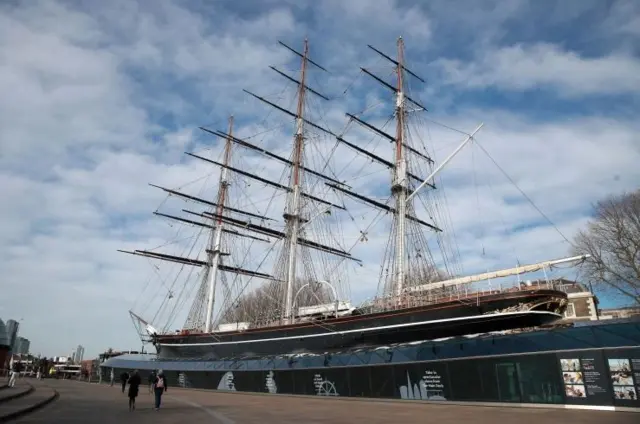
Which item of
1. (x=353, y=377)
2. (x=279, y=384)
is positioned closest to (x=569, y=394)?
(x=353, y=377)

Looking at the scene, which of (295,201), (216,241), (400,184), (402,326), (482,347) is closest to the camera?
(482,347)

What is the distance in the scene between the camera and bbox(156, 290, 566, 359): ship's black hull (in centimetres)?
1897

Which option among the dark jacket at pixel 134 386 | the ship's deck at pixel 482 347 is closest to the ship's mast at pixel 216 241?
the ship's deck at pixel 482 347

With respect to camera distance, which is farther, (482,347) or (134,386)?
(482,347)

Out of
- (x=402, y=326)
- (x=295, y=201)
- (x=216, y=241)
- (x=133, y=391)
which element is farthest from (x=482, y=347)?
(x=216, y=241)

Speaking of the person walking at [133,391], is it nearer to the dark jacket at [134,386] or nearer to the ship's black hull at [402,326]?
the dark jacket at [134,386]

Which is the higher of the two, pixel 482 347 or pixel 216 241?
pixel 216 241

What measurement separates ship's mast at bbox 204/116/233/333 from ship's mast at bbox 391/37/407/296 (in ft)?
47.6

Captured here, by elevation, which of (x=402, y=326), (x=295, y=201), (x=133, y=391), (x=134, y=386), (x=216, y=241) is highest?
(x=295, y=201)

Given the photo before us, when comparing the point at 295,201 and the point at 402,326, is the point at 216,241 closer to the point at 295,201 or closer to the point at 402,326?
the point at 295,201

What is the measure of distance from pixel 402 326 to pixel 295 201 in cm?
2003

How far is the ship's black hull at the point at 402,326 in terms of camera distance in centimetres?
1897

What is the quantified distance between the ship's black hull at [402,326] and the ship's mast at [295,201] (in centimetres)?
386

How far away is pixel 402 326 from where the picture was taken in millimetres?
21656
